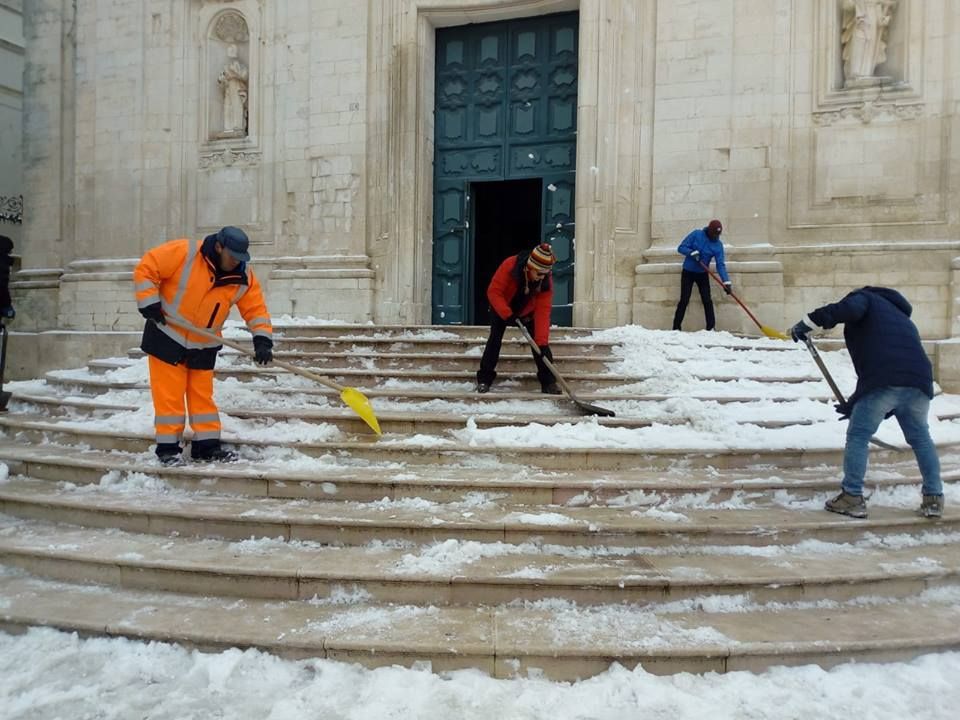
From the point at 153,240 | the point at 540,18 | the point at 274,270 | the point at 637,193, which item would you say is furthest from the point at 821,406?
the point at 153,240

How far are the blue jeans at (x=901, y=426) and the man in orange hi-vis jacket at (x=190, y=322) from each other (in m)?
4.47

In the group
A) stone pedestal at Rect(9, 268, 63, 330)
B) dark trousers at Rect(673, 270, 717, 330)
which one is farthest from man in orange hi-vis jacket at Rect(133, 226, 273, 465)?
stone pedestal at Rect(9, 268, 63, 330)

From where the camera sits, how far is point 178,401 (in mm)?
5703

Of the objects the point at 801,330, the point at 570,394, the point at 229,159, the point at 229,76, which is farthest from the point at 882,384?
the point at 229,76

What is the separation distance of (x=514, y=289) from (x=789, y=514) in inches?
130

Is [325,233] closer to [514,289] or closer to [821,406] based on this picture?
[514,289]

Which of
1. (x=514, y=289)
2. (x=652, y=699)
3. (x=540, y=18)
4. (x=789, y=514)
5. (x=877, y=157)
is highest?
(x=540, y=18)

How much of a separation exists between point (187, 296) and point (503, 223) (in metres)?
9.83

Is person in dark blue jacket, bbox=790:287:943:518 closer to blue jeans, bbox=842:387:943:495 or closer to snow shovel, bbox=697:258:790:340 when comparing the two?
blue jeans, bbox=842:387:943:495

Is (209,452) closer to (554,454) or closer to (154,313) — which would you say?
(154,313)

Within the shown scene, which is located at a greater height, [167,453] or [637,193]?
[637,193]

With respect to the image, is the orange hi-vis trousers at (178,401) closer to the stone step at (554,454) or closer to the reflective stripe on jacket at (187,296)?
the reflective stripe on jacket at (187,296)

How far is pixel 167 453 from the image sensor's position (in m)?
5.74

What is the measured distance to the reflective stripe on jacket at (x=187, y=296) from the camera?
556 centimetres
